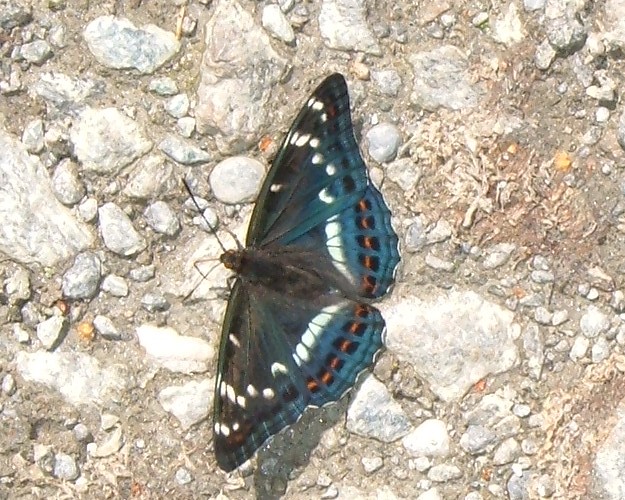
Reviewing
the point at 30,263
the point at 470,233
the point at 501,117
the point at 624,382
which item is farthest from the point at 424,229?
the point at 30,263

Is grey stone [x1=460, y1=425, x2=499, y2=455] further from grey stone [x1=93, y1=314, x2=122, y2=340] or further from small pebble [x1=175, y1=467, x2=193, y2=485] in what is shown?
grey stone [x1=93, y1=314, x2=122, y2=340]

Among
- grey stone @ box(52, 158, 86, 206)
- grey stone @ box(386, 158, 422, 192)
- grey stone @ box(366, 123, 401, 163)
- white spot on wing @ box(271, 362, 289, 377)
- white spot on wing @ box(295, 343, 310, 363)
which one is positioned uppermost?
grey stone @ box(366, 123, 401, 163)

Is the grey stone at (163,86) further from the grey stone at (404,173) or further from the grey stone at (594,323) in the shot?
the grey stone at (594,323)

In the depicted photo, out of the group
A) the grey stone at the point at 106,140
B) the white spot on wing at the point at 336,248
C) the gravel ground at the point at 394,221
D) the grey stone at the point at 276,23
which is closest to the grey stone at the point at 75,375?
the gravel ground at the point at 394,221

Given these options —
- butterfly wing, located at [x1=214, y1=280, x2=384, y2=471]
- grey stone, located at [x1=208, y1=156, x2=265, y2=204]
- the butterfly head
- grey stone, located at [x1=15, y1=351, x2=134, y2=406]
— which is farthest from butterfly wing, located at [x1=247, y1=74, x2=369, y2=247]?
grey stone, located at [x1=15, y1=351, x2=134, y2=406]

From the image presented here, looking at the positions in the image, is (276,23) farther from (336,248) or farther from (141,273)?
(141,273)

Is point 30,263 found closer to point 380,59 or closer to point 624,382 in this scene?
point 380,59
